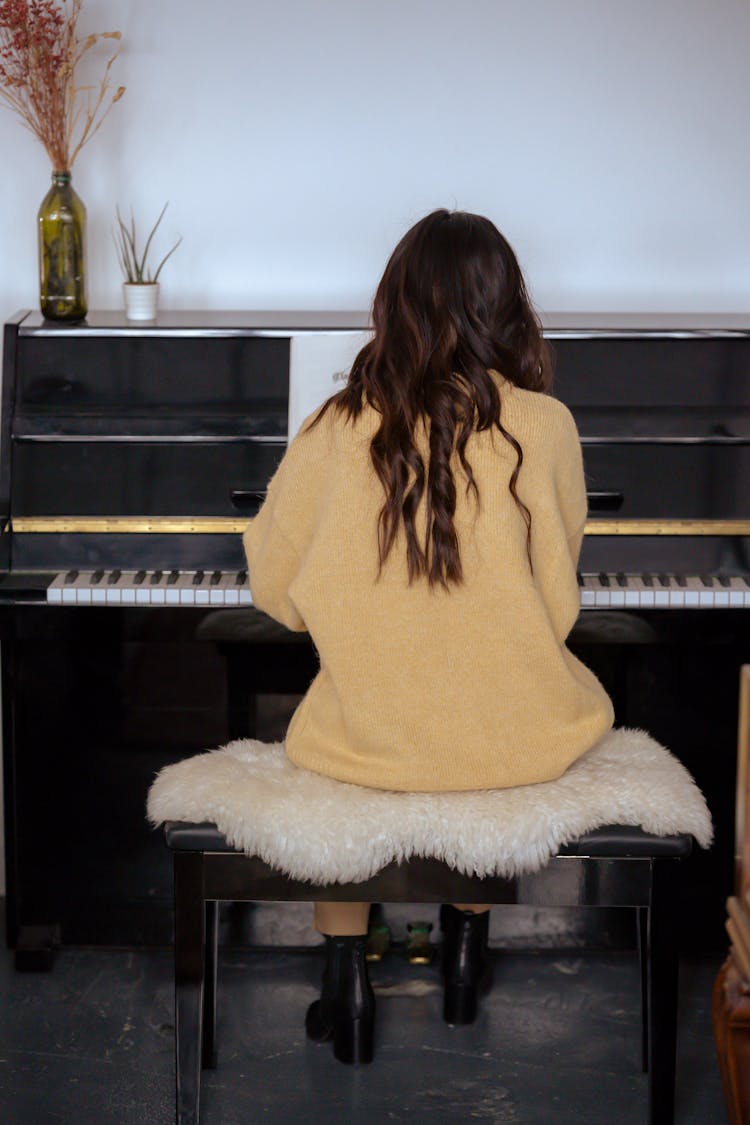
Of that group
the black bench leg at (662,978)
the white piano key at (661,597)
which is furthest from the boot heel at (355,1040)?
the white piano key at (661,597)

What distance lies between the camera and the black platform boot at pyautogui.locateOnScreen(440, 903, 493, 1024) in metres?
2.48

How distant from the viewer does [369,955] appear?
280 centimetres

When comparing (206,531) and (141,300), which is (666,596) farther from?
(141,300)

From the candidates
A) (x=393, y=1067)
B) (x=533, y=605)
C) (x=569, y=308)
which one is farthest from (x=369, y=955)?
(x=569, y=308)

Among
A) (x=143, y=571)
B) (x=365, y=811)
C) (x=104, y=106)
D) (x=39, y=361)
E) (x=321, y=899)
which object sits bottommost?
(x=321, y=899)

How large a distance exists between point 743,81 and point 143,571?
1656 millimetres

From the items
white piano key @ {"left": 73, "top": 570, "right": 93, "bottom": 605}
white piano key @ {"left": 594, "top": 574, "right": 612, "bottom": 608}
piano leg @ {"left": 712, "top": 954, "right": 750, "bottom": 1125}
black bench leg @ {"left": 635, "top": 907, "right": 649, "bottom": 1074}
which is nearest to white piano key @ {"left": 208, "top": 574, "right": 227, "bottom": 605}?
white piano key @ {"left": 73, "top": 570, "right": 93, "bottom": 605}

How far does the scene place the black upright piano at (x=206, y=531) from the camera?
101 inches

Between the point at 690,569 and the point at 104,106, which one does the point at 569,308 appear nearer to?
the point at 690,569

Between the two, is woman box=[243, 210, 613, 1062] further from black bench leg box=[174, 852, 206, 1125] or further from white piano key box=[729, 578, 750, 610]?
white piano key box=[729, 578, 750, 610]

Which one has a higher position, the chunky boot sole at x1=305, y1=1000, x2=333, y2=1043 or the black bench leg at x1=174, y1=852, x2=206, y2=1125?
the black bench leg at x1=174, y1=852, x2=206, y2=1125

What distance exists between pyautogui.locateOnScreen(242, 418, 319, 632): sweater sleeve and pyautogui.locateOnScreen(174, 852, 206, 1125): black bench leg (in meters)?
0.38

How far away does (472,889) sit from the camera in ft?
6.39

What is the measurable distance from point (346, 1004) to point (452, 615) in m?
0.89
